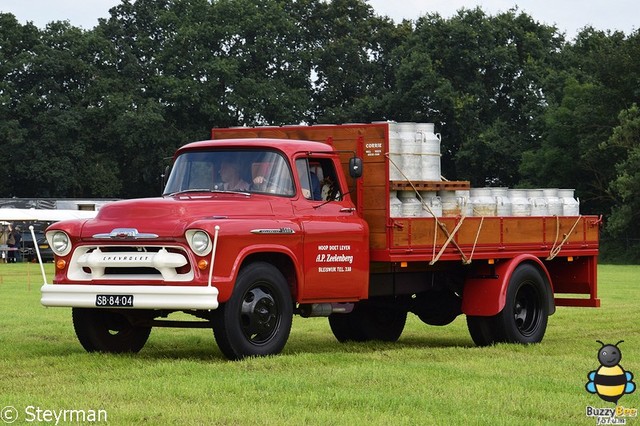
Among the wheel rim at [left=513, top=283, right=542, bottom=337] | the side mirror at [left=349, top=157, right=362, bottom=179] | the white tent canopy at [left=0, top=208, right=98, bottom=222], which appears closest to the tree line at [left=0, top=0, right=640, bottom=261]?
the white tent canopy at [left=0, top=208, right=98, bottom=222]

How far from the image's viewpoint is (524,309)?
55.1ft

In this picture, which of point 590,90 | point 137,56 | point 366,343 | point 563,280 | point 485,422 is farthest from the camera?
point 137,56

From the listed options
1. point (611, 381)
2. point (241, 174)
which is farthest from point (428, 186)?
point (611, 381)

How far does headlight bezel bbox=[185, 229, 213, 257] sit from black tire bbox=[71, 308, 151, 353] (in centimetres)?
196

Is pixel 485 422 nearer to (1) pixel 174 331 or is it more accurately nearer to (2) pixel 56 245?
(2) pixel 56 245

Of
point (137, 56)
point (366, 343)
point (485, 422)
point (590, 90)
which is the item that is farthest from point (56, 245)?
point (137, 56)

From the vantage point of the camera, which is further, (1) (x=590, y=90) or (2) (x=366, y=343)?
(1) (x=590, y=90)

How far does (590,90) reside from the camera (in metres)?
73.5

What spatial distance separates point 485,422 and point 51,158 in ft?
241

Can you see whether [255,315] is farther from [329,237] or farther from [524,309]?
[524,309]

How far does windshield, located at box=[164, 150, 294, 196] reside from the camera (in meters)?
14.2

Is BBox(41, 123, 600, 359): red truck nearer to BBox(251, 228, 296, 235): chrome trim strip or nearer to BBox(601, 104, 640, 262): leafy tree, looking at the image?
BBox(251, 228, 296, 235): chrome trim strip

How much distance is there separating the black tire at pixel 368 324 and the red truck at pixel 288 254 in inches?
0.8

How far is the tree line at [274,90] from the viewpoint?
78.5m
